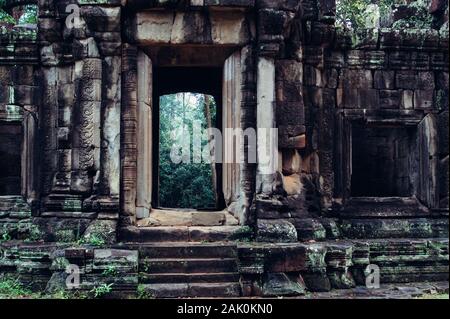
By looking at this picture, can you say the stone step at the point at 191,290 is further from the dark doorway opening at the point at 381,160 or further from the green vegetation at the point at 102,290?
the dark doorway opening at the point at 381,160

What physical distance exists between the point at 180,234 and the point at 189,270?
59 cm

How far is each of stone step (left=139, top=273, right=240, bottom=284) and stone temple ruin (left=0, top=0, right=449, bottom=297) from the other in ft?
0.04

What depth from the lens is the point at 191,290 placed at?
5.92 m

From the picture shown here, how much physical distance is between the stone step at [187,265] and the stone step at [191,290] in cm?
22

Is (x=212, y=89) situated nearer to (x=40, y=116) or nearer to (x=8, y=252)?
(x=40, y=116)

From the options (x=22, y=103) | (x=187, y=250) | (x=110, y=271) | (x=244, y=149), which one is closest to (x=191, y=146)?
(x=22, y=103)

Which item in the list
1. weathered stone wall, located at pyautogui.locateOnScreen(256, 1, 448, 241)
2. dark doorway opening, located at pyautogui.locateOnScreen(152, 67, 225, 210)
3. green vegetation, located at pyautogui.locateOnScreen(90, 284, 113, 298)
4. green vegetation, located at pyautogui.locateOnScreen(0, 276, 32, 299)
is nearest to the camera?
green vegetation, located at pyautogui.locateOnScreen(90, 284, 113, 298)

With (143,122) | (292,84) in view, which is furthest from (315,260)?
(143,122)

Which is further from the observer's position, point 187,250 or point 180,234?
point 180,234

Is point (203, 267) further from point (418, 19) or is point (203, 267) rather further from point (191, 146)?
point (191, 146)

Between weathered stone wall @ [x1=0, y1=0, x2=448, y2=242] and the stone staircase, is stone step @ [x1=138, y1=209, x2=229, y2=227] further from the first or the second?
the stone staircase

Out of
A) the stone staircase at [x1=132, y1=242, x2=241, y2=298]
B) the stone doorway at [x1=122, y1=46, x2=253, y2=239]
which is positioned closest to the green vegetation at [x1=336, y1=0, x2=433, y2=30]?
the stone doorway at [x1=122, y1=46, x2=253, y2=239]

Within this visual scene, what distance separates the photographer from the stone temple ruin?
625 centimetres

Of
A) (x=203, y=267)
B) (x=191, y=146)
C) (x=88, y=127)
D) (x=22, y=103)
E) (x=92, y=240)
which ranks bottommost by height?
(x=203, y=267)
